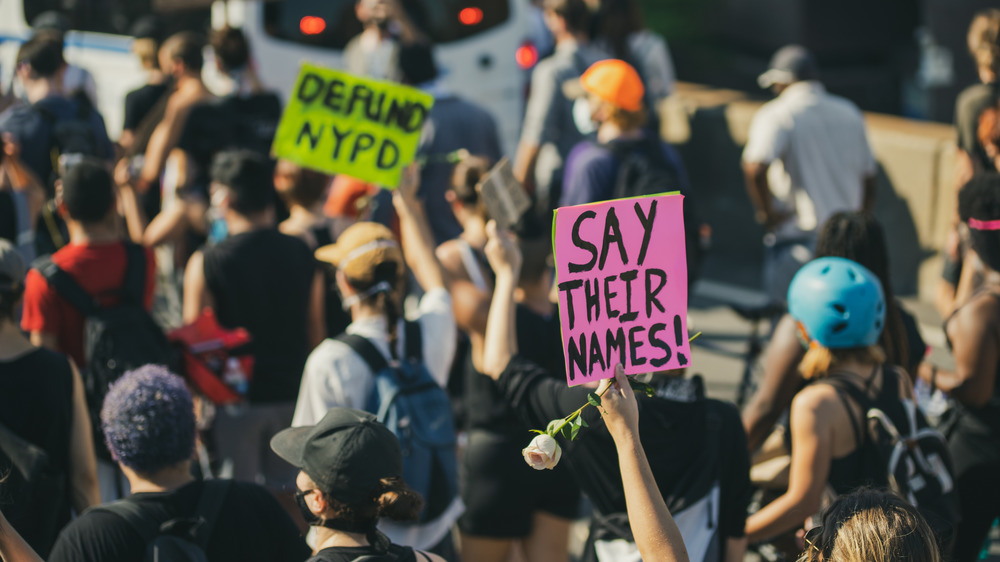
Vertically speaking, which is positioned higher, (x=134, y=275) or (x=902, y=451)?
(x=902, y=451)

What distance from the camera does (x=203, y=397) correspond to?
465cm

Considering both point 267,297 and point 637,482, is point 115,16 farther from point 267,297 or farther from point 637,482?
point 637,482

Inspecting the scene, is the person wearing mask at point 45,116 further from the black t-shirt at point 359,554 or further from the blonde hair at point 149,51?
the black t-shirt at point 359,554

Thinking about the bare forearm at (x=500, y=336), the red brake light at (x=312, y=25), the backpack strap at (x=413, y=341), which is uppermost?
the bare forearm at (x=500, y=336)

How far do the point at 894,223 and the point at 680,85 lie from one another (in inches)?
131

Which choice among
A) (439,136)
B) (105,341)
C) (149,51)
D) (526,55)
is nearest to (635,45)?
(526,55)

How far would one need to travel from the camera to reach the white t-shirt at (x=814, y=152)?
643 centimetres

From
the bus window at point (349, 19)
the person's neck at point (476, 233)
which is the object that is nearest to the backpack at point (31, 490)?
the person's neck at point (476, 233)

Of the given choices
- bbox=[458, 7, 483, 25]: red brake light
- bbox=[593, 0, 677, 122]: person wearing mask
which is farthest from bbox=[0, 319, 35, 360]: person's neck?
bbox=[458, 7, 483, 25]: red brake light

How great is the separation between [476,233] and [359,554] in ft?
7.46

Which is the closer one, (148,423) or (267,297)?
(148,423)

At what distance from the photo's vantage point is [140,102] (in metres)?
7.59

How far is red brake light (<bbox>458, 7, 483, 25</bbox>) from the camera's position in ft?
29.9

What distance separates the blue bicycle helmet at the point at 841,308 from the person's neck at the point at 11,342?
245 centimetres
